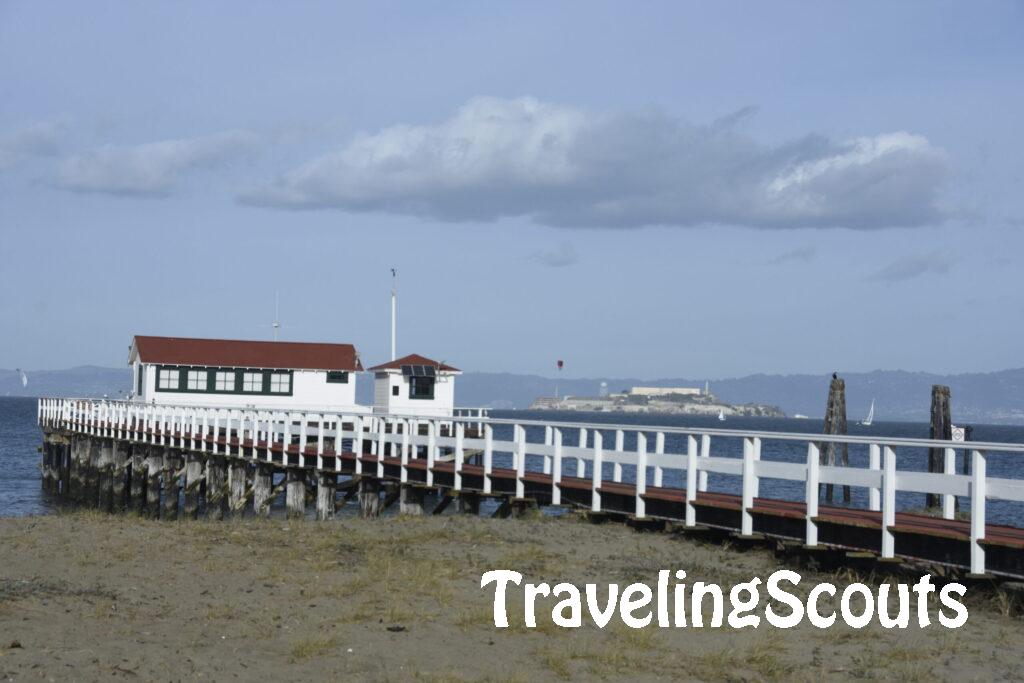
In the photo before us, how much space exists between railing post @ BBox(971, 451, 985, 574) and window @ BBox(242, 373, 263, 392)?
4828cm

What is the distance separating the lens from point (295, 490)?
32562 mm

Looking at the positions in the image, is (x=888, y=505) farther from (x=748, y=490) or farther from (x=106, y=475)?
(x=106, y=475)

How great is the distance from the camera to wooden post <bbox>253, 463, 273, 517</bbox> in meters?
34.7

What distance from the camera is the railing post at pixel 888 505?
14.7 m

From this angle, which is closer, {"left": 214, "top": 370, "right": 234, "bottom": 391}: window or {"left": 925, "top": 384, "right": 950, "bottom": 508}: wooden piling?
{"left": 925, "top": 384, "right": 950, "bottom": 508}: wooden piling

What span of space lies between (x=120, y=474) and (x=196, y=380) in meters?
11.9

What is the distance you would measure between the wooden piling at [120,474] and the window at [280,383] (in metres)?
11.9

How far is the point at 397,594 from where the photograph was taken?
1349 centimetres

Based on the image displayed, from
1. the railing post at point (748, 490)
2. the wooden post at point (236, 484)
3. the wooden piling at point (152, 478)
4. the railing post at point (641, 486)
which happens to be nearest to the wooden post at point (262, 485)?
the wooden post at point (236, 484)

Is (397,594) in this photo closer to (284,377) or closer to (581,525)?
(581,525)

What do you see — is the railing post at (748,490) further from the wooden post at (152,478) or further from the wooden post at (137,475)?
the wooden post at (137,475)

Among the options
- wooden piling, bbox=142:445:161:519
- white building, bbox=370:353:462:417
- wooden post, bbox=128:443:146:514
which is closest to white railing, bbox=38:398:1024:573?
wooden piling, bbox=142:445:161:519

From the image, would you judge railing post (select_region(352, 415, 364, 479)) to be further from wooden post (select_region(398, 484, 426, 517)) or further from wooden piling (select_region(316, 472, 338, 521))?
wooden post (select_region(398, 484, 426, 517))

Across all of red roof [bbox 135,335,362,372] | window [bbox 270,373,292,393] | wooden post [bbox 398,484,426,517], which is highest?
red roof [bbox 135,335,362,372]
